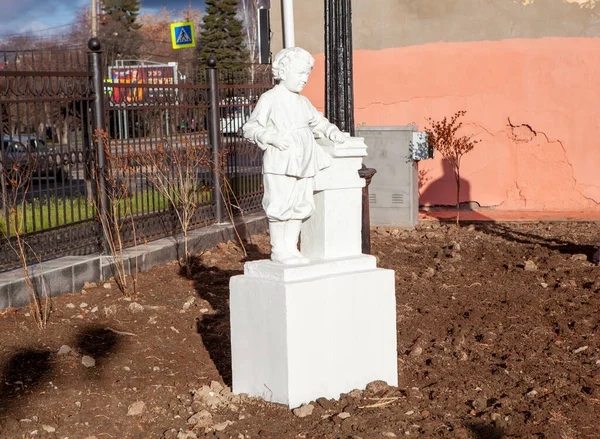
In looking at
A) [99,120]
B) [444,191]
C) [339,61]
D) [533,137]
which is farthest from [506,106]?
[99,120]

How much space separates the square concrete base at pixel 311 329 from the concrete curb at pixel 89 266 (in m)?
2.83

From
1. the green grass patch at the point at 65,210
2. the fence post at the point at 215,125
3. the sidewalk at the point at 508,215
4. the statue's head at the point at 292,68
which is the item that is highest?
the statue's head at the point at 292,68

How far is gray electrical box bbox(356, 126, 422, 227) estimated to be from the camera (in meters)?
12.2

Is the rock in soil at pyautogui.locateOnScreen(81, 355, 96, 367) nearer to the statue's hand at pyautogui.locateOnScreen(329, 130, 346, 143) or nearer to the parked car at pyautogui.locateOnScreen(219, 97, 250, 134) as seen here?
the statue's hand at pyautogui.locateOnScreen(329, 130, 346, 143)

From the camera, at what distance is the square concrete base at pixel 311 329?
4.96 m

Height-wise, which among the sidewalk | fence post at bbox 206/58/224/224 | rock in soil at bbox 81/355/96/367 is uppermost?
fence post at bbox 206/58/224/224

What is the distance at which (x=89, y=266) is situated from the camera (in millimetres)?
8320

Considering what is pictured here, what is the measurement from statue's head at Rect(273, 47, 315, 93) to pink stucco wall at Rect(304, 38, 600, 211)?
355 inches

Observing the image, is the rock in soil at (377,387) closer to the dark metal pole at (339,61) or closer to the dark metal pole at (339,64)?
the dark metal pole at (339,64)

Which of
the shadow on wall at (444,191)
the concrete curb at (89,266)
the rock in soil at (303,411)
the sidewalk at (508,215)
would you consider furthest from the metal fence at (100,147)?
the shadow on wall at (444,191)

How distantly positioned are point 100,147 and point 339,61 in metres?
2.52

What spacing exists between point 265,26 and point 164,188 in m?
5.94

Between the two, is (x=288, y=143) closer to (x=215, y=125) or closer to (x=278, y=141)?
(x=278, y=141)

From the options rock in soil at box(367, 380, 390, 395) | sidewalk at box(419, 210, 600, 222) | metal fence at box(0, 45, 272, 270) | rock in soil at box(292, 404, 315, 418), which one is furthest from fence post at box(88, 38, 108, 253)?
sidewalk at box(419, 210, 600, 222)
